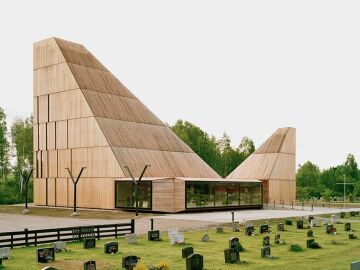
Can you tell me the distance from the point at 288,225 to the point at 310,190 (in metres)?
61.1

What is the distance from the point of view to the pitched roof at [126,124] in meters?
59.1

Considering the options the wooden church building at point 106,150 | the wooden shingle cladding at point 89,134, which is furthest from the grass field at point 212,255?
the wooden shingle cladding at point 89,134

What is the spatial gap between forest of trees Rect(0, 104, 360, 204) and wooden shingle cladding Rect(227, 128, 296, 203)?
56.6 feet

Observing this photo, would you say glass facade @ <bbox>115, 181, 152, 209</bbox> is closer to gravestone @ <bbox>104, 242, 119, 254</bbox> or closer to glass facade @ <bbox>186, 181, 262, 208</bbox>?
glass facade @ <bbox>186, 181, 262, 208</bbox>

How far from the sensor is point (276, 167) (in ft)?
224

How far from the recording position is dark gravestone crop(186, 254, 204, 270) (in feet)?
60.6

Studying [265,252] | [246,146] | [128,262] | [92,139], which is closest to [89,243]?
[128,262]

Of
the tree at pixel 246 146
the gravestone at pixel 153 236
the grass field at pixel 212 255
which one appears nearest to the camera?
the grass field at pixel 212 255

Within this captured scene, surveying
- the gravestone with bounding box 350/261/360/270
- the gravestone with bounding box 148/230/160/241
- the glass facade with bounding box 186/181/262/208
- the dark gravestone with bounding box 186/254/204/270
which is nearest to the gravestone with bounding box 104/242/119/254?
the gravestone with bounding box 148/230/160/241

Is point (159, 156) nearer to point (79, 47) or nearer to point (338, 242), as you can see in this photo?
point (79, 47)

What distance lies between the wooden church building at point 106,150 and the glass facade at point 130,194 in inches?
4.2

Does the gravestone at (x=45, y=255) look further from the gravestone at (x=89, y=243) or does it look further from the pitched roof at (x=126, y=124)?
the pitched roof at (x=126, y=124)

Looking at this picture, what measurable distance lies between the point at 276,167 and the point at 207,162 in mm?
47937

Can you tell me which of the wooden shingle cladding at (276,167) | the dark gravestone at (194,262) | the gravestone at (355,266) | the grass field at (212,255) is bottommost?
the grass field at (212,255)
